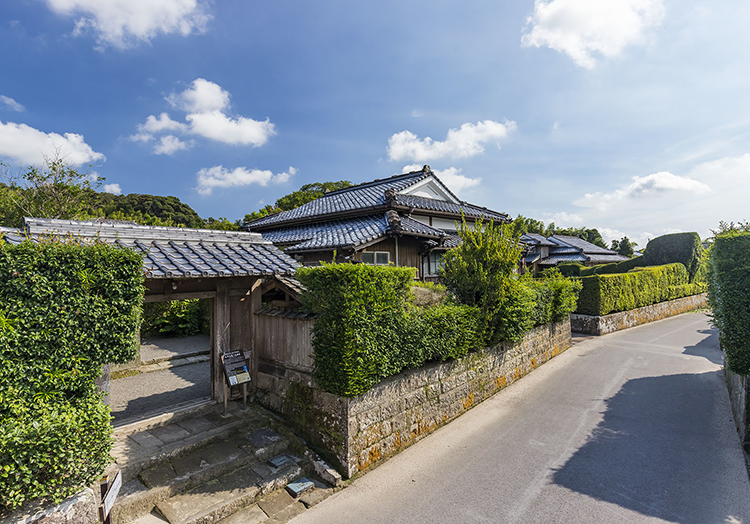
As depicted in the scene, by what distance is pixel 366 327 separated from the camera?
6.56 m

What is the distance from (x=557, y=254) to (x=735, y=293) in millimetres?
32279

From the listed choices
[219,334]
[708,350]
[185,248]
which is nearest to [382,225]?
[219,334]

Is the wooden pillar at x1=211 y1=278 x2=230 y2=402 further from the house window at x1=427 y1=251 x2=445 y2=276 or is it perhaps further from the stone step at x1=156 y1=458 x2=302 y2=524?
the house window at x1=427 y1=251 x2=445 y2=276

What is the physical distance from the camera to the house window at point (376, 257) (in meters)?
14.5

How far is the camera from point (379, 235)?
1416cm

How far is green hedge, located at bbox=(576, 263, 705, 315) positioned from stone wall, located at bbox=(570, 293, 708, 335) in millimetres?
271

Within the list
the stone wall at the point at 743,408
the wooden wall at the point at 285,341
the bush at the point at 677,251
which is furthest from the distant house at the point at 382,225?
→ the bush at the point at 677,251

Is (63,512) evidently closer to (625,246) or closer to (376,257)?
(376,257)

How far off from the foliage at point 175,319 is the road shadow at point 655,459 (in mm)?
14889

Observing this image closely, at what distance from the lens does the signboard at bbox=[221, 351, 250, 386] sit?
23.6 ft

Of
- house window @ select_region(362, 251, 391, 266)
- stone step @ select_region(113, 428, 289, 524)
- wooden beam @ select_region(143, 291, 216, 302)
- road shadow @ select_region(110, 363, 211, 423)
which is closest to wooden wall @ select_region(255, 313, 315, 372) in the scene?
wooden beam @ select_region(143, 291, 216, 302)

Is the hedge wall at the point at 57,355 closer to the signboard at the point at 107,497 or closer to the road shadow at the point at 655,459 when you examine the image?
the signboard at the point at 107,497

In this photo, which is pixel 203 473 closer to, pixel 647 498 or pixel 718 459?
pixel 647 498

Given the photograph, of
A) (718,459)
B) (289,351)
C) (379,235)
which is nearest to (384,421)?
(289,351)
